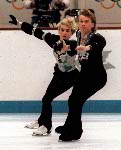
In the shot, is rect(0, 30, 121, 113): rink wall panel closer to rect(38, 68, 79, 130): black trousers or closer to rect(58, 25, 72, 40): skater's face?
rect(38, 68, 79, 130): black trousers

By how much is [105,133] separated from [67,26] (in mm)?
809

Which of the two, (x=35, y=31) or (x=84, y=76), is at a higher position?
(x=35, y=31)

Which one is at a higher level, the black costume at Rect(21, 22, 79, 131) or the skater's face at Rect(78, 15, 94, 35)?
the skater's face at Rect(78, 15, 94, 35)

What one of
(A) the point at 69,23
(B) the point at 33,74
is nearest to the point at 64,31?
(A) the point at 69,23

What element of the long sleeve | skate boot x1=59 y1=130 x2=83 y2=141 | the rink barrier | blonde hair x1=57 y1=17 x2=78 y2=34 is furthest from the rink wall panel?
skate boot x1=59 y1=130 x2=83 y2=141

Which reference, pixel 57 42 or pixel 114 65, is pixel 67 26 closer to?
pixel 57 42

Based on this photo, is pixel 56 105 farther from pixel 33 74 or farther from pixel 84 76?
pixel 84 76

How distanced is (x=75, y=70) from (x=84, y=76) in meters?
0.28

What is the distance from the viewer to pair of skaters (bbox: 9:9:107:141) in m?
3.06

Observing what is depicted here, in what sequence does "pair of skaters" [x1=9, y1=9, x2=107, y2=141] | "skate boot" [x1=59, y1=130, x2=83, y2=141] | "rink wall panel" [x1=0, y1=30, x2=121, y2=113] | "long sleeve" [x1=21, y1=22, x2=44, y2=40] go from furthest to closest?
1. "rink wall panel" [x1=0, y1=30, x2=121, y2=113]
2. "long sleeve" [x1=21, y1=22, x2=44, y2=40]
3. "skate boot" [x1=59, y1=130, x2=83, y2=141]
4. "pair of skaters" [x1=9, y1=9, x2=107, y2=141]

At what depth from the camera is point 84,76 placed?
10.3 ft

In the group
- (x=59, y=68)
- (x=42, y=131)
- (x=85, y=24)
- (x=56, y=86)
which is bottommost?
(x=42, y=131)

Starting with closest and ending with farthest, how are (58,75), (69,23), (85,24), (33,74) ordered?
(85,24) → (69,23) → (58,75) → (33,74)

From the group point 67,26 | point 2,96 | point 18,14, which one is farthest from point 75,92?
point 18,14
